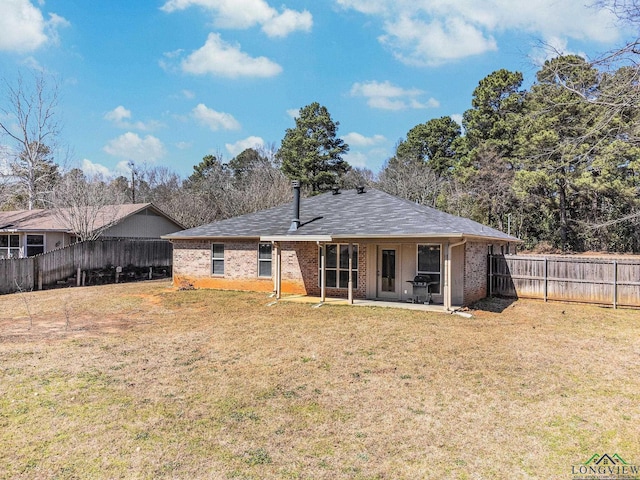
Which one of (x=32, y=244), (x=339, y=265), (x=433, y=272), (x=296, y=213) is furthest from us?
(x=32, y=244)

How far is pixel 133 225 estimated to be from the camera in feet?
76.3

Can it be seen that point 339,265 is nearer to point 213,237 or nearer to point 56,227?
point 213,237

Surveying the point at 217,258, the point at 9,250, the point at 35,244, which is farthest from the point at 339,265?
the point at 9,250

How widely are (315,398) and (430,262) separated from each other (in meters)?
A: 8.62

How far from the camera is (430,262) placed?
43.2 feet

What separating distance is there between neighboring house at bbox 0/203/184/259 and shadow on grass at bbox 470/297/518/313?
1831 cm

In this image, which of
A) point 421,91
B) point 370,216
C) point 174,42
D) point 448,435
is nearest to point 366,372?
point 448,435

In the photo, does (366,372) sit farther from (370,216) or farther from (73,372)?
(370,216)

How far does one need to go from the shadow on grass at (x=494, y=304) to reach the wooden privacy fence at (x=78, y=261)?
16.9 metres

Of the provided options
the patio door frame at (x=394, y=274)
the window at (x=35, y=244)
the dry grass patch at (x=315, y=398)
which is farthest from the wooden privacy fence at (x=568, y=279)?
the window at (x=35, y=244)

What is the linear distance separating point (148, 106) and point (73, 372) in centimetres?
1894

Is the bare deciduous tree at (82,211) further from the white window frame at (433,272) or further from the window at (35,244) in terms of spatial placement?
the white window frame at (433,272)

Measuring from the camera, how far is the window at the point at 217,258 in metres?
16.7

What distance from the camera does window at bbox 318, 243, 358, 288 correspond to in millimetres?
14219
